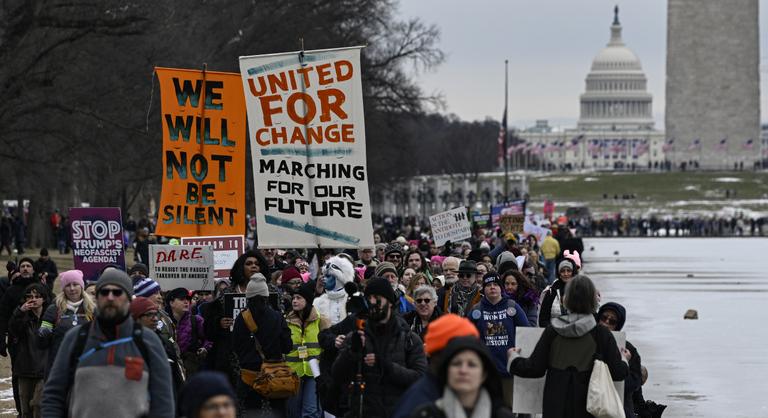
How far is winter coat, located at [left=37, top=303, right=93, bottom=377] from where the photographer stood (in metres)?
10.3

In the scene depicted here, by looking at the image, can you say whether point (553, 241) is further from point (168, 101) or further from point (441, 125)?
point (441, 125)

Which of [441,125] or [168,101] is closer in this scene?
[168,101]

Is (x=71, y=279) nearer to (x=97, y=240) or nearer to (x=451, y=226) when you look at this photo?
(x=97, y=240)

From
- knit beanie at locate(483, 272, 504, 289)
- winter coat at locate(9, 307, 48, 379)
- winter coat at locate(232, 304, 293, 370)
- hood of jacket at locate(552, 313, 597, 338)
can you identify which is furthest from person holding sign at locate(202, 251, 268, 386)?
hood of jacket at locate(552, 313, 597, 338)

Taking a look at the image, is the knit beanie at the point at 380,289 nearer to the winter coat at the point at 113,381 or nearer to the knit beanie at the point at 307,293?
the winter coat at the point at 113,381

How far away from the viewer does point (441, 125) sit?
15025 cm

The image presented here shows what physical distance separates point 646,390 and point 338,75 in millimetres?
5922

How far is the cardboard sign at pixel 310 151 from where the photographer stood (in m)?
11.3

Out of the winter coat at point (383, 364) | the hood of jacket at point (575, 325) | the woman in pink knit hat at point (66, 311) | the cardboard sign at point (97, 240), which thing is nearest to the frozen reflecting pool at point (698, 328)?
the cardboard sign at point (97, 240)

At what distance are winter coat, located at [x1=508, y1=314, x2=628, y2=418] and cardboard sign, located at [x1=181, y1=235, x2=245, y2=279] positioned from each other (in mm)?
4531

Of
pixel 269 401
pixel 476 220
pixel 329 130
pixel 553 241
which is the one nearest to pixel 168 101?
pixel 329 130

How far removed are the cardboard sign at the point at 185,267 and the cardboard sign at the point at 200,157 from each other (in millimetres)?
534

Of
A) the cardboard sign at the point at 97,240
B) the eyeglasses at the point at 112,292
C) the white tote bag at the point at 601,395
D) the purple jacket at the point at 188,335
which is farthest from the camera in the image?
the cardboard sign at the point at 97,240

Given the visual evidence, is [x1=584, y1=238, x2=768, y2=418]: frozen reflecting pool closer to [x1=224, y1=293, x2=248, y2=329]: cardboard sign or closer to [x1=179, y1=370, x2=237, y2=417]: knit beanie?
[x1=224, y1=293, x2=248, y2=329]: cardboard sign
